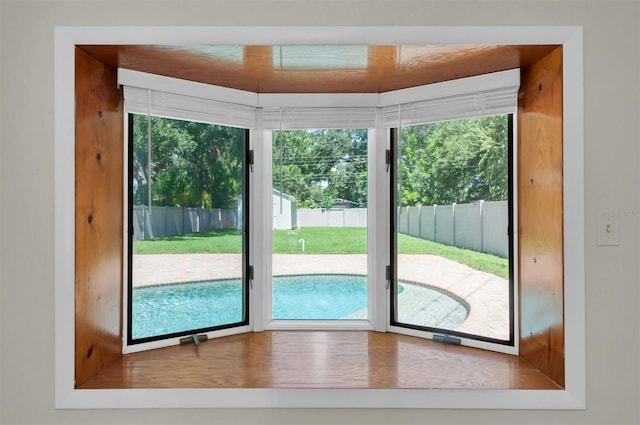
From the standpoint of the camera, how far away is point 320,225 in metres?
2.07

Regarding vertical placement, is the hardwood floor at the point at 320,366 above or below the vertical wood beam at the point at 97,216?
below

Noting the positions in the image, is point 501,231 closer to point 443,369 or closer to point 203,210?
point 443,369

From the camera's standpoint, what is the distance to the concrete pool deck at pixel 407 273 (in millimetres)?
1802

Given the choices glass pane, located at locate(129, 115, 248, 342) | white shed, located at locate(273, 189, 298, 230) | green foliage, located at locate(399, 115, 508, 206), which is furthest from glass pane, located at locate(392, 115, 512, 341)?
glass pane, located at locate(129, 115, 248, 342)

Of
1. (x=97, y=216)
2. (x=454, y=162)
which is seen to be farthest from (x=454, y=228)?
(x=97, y=216)

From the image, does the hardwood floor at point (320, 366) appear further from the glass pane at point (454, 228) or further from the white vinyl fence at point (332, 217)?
the white vinyl fence at point (332, 217)

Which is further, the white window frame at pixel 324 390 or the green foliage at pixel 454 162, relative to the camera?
the green foliage at pixel 454 162

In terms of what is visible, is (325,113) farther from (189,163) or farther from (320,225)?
(189,163)

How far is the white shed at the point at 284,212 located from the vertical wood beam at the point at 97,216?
699 millimetres
